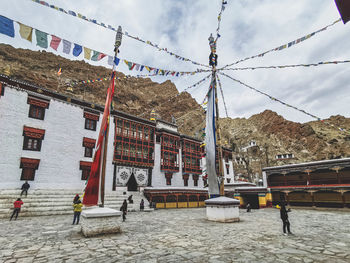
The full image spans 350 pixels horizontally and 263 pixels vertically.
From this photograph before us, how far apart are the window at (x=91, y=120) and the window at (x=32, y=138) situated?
462 centimetres

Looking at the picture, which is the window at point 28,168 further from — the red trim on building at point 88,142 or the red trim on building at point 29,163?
the red trim on building at point 88,142

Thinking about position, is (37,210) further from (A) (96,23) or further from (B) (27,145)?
(A) (96,23)

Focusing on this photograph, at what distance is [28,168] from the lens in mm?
17750

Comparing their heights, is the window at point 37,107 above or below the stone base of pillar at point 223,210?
above

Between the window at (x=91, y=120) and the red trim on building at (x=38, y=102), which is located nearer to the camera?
the red trim on building at (x=38, y=102)

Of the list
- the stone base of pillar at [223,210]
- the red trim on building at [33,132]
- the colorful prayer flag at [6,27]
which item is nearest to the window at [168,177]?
the red trim on building at [33,132]

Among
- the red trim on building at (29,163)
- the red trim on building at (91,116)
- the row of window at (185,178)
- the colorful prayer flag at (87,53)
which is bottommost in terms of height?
the row of window at (185,178)

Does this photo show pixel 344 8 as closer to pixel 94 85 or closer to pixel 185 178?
pixel 185 178

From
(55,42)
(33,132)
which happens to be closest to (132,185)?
(33,132)

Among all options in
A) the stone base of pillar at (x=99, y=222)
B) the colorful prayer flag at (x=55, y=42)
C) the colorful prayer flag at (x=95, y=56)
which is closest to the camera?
the stone base of pillar at (x=99, y=222)

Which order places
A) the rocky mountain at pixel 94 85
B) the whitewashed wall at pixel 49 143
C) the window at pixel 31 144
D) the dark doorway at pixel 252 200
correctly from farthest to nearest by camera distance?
the rocky mountain at pixel 94 85 < the dark doorway at pixel 252 200 < the window at pixel 31 144 < the whitewashed wall at pixel 49 143

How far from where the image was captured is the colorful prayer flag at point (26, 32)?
305 inches

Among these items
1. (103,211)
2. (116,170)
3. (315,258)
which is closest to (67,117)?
(116,170)

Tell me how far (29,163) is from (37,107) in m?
5.64
